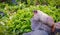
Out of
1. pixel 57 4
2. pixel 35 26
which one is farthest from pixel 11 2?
pixel 35 26

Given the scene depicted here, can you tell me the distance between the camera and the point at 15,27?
149 inches

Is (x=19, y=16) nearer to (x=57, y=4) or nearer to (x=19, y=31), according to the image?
(x=19, y=31)

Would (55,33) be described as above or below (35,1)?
below

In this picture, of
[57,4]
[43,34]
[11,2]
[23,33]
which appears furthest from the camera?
[11,2]

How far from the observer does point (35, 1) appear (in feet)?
16.3

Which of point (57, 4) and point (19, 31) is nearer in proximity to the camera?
point (19, 31)

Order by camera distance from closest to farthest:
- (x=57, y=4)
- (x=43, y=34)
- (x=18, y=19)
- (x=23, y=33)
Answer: (x=43, y=34)
(x=23, y=33)
(x=18, y=19)
(x=57, y=4)

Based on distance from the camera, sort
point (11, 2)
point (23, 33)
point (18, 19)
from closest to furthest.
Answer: point (23, 33) < point (18, 19) < point (11, 2)

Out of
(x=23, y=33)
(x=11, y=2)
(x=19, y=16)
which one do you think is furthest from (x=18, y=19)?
(x=11, y=2)

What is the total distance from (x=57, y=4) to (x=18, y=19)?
1123 millimetres

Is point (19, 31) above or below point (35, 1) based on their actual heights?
below

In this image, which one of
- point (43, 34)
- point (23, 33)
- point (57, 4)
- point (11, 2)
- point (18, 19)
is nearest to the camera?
point (43, 34)

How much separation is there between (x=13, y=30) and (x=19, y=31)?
109 millimetres

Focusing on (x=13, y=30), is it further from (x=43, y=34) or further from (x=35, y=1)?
(x=35, y=1)
